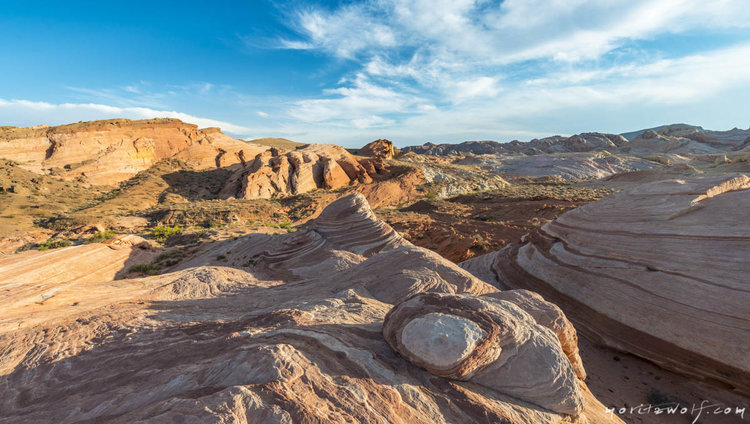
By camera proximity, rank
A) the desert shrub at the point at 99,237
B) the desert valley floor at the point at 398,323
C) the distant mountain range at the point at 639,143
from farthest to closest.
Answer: the distant mountain range at the point at 639,143 < the desert shrub at the point at 99,237 < the desert valley floor at the point at 398,323

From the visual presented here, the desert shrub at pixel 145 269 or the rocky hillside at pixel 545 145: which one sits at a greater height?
the rocky hillside at pixel 545 145

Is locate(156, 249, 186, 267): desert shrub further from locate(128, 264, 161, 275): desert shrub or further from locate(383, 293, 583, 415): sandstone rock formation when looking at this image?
locate(383, 293, 583, 415): sandstone rock formation

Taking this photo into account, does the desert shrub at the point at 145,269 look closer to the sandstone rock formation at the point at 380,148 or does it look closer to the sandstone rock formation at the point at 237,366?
the sandstone rock formation at the point at 237,366

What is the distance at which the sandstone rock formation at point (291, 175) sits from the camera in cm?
3438

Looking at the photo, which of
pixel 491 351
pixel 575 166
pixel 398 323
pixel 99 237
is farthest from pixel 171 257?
pixel 575 166

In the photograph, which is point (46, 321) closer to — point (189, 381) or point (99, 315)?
point (99, 315)

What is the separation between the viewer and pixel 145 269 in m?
11.3

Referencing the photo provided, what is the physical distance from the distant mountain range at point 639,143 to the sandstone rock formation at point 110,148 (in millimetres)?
82645

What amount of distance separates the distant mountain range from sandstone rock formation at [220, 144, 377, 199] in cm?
7001

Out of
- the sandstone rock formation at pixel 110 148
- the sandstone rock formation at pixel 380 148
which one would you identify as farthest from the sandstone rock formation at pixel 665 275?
the sandstone rock formation at pixel 380 148

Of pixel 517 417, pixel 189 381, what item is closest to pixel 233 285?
pixel 189 381

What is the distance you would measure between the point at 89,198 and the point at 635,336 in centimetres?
4529

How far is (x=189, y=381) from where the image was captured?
318 centimetres

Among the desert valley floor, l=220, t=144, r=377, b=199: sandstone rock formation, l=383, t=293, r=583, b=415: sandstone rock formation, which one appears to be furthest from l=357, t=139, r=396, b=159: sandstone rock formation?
l=383, t=293, r=583, b=415: sandstone rock formation
